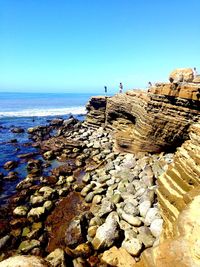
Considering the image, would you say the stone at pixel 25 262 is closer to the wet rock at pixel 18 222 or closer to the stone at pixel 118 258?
the stone at pixel 118 258

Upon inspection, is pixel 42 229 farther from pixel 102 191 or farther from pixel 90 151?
pixel 90 151

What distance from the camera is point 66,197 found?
16203 mm

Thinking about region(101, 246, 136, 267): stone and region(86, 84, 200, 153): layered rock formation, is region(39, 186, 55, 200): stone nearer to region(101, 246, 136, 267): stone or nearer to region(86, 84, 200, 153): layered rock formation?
region(101, 246, 136, 267): stone

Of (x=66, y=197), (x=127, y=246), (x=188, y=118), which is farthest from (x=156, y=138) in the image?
(x=127, y=246)

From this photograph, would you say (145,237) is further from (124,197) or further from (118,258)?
(124,197)

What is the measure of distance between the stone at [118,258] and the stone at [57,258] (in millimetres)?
1758

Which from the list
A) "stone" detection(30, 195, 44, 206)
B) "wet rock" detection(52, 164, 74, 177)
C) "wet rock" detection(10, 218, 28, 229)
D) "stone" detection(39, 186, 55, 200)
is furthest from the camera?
"wet rock" detection(52, 164, 74, 177)

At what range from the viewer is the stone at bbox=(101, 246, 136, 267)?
9.89m

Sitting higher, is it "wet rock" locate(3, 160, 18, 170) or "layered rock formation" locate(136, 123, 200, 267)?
"layered rock formation" locate(136, 123, 200, 267)

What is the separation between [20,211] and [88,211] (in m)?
4.15

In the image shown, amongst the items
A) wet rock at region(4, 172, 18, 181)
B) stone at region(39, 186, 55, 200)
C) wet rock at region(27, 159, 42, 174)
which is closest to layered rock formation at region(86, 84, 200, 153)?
wet rock at region(27, 159, 42, 174)

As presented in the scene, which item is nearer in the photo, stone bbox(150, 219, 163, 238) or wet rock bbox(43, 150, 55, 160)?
stone bbox(150, 219, 163, 238)

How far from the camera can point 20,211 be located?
14188mm

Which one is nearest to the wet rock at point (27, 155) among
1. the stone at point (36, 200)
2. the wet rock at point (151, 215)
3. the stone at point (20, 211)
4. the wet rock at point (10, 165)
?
the wet rock at point (10, 165)
